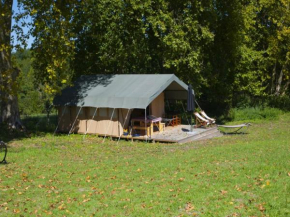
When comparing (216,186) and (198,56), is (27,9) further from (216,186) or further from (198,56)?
(216,186)

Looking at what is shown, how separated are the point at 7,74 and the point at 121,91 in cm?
542

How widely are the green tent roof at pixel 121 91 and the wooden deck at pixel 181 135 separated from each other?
5.74 ft

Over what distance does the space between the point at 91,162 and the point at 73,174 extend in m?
1.92

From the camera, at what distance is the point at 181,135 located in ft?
58.7

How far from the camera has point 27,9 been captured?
55.6 feet

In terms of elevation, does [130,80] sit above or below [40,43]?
below

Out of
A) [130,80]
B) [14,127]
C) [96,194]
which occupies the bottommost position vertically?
[96,194]

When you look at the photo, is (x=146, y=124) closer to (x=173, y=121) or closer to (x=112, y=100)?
(x=112, y=100)

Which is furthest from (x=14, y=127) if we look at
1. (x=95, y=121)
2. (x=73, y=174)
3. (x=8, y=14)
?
(x=73, y=174)

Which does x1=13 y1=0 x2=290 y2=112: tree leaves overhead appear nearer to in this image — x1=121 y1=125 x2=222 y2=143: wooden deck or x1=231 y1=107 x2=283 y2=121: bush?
x1=231 y1=107 x2=283 y2=121: bush

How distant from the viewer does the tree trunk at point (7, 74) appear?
16.7 meters

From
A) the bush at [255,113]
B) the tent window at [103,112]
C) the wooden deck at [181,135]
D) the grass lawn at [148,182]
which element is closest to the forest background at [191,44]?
the bush at [255,113]

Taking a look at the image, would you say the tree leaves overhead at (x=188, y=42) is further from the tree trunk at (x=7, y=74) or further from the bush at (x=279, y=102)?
the tree trunk at (x=7, y=74)

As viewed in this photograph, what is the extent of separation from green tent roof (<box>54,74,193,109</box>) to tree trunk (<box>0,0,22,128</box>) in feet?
7.78
